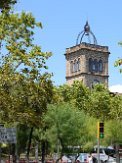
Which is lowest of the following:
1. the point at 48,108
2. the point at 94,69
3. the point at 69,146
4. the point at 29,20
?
the point at 69,146

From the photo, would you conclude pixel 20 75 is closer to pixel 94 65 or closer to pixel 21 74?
pixel 21 74

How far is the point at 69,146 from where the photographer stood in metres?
35.5

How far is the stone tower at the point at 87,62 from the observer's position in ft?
436

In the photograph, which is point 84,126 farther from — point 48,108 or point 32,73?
point 32,73

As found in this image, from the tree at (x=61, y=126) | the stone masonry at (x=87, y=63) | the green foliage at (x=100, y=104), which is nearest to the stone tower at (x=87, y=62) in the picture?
the stone masonry at (x=87, y=63)

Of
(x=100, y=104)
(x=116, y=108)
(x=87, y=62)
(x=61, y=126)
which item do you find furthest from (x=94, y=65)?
(x=61, y=126)

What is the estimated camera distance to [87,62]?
13450cm

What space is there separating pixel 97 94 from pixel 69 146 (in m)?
36.4

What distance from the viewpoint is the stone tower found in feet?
436

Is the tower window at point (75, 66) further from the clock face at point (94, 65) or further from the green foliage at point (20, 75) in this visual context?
the green foliage at point (20, 75)

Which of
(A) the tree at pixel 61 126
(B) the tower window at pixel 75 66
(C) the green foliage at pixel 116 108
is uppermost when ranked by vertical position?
(B) the tower window at pixel 75 66

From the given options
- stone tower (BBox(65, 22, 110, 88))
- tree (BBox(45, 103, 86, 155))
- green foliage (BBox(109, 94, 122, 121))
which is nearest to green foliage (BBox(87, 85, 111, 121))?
green foliage (BBox(109, 94, 122, 121))

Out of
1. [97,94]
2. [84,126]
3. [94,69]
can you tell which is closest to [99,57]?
[94,69]

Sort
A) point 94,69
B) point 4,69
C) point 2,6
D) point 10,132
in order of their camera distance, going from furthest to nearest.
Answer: point 94,69 → point 4,69 → point 10,132 → point 2,6
